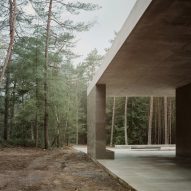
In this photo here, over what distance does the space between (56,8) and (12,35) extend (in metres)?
6.64

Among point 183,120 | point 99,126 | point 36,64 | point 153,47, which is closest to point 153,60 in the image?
point 153,47

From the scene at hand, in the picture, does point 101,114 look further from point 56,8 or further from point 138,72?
point 56,8

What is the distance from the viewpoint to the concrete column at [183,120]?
15.2 metres

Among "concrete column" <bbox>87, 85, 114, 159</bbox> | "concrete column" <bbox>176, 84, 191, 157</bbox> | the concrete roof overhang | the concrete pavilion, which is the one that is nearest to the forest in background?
"concrete column" <bbox>87, 85, 114, 159</bbox>

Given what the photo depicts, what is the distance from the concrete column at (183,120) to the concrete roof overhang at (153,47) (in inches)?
47.4

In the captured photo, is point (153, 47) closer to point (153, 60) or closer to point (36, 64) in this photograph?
point (153, 60)

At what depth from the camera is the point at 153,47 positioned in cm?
829

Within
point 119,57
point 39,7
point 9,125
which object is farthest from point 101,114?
point 9,125

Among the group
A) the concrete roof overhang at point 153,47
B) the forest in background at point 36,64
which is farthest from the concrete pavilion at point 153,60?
the forest in background at point 36,64

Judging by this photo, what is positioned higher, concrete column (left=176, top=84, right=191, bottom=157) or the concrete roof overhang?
the concrete roof overhang

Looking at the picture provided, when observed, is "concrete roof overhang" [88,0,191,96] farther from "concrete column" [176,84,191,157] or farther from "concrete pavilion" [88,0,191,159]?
"concrete column" [176,84,191,157]

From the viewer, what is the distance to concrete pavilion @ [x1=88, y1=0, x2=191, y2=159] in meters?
6.15

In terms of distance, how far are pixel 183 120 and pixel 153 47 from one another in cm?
821

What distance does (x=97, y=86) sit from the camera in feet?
46.9
